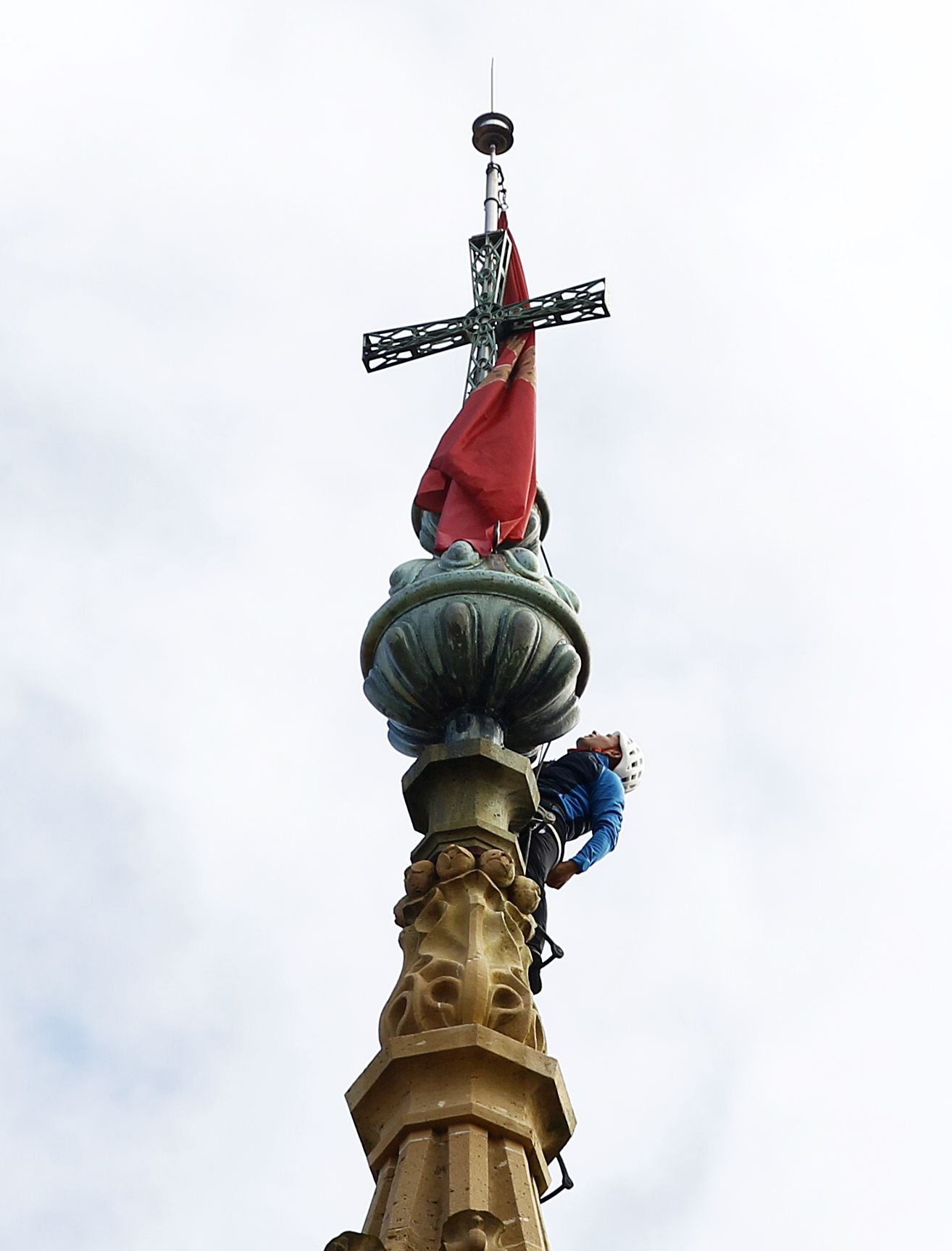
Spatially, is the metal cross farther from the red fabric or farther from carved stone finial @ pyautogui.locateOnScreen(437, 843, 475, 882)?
carved stone finial @ pyautogui.locateOnScreen(437, 843, 475, 882)

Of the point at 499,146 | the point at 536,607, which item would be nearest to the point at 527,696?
the point at 536,607

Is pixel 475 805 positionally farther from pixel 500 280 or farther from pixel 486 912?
pixel 500 280

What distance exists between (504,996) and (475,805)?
1.68 metres

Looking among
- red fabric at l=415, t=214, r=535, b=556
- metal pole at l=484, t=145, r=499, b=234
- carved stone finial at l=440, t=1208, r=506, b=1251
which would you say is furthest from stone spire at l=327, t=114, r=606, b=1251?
metal pole at l=484, t=145, r=499, b=234

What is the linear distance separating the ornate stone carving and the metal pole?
7654 mm

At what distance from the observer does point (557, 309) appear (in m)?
18.3

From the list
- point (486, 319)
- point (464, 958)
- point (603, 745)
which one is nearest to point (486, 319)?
point (486, 319)

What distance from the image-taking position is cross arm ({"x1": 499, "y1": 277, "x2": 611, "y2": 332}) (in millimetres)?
18359

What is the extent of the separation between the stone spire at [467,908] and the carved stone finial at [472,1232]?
0.4 inches

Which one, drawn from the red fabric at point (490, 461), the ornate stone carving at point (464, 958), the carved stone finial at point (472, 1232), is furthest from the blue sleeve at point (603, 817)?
the carved stone finial at point (472, 1232)

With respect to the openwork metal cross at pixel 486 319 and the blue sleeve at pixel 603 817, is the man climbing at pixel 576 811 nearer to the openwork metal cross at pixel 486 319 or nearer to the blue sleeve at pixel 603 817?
the blue sleeve at pixel 603 817

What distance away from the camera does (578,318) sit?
726 inches

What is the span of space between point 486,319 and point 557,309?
591 mm

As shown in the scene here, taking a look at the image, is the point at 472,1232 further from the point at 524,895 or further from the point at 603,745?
the point at 603,745
